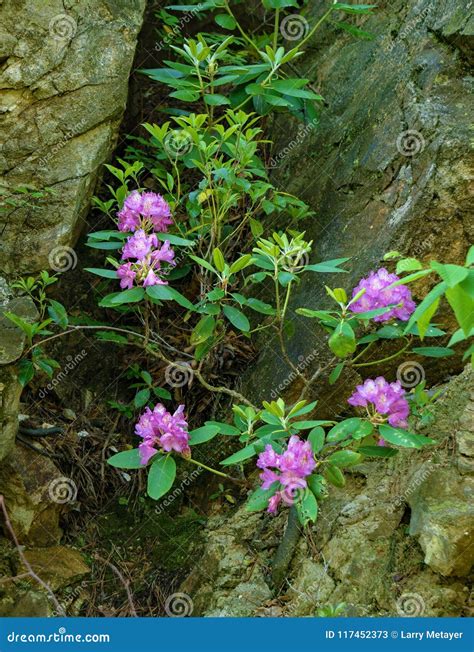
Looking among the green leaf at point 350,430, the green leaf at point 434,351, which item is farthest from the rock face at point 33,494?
the green leaf at point 434,351

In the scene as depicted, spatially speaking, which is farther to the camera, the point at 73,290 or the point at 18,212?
the point at 73,290

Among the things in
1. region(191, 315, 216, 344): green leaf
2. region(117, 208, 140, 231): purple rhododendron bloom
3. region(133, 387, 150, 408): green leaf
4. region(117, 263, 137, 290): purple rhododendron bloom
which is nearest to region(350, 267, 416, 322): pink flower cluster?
region(191, 315, 216, 344): green leaf

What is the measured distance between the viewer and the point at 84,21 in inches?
143

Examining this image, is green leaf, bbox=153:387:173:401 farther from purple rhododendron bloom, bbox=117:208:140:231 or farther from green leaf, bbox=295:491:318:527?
green leaf, bbox=295:491:318:527

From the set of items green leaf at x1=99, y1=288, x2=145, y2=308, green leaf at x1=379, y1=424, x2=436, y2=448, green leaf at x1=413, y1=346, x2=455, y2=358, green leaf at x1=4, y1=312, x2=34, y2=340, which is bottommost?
green leaf at x1=4, y1=312, x2=34, y2=340

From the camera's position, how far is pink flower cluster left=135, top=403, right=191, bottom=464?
2.59 m

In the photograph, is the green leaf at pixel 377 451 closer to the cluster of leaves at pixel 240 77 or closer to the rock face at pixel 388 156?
the rock face at pixel 388 156

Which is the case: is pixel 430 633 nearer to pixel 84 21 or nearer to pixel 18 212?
pixel 18 212

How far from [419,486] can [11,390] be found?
1557mm

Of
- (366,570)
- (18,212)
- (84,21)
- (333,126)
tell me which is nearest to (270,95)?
(333,126)

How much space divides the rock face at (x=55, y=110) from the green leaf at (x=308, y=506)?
1.68m

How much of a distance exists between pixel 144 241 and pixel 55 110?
3.52 ft

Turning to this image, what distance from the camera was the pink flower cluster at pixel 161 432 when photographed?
2.59 m

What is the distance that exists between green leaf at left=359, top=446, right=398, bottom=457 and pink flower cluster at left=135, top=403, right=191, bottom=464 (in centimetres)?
61
